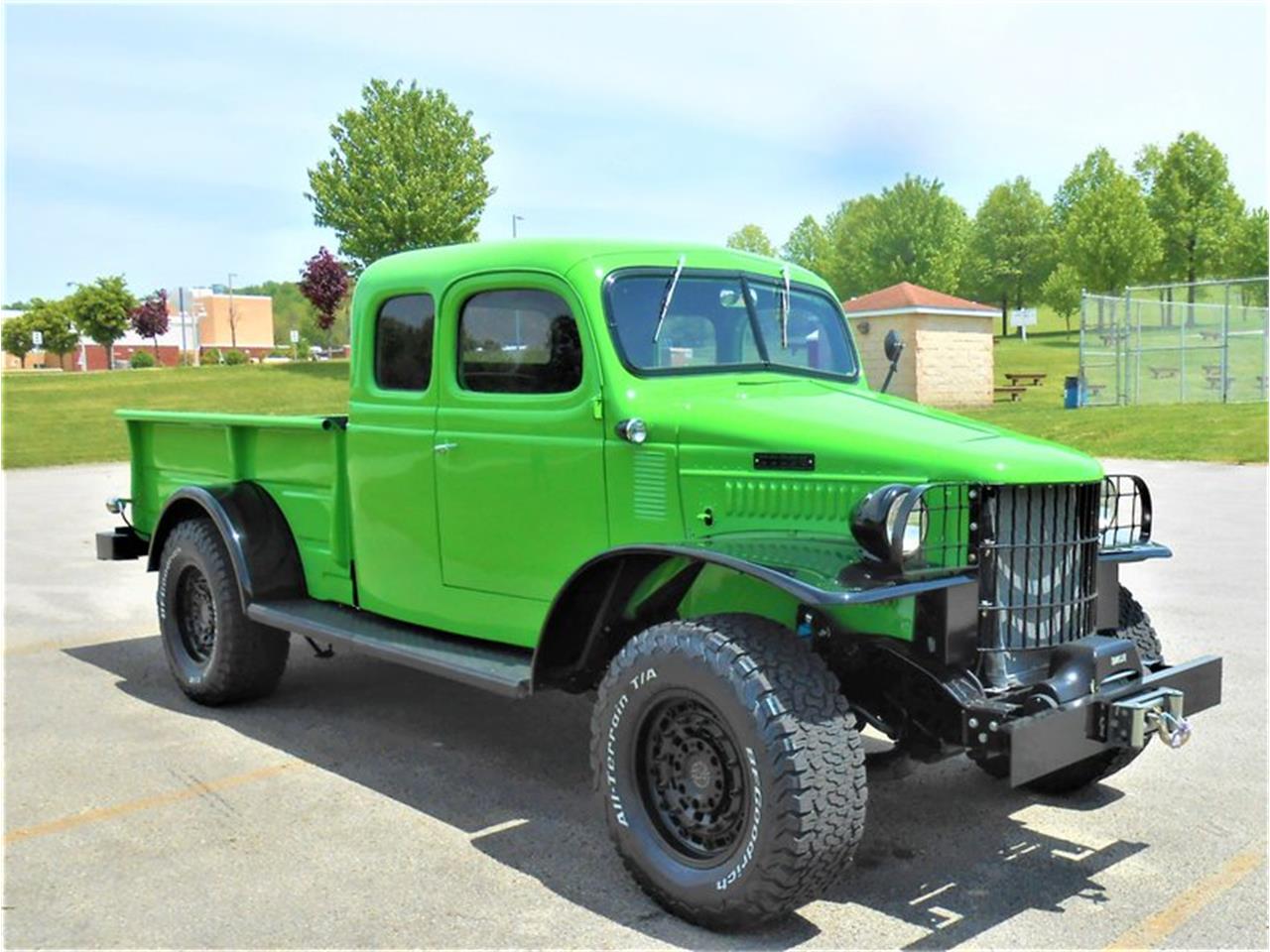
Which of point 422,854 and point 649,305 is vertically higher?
point 649,305

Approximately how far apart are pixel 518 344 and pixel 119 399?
104 ft

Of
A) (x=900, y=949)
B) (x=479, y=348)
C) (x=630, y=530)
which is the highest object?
(x=479, y=348)

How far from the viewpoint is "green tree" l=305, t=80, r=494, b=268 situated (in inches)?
1470

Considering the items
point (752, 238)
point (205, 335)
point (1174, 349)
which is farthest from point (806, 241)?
point (205, 335)

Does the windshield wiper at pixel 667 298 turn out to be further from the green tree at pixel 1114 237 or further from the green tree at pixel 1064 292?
the green tree at pixel 1064 292

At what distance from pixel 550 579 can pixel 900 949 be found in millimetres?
1746

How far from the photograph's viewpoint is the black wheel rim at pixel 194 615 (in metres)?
6.01

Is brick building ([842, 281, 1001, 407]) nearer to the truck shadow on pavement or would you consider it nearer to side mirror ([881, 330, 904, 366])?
side mirror ([881, 330, 904, 366])

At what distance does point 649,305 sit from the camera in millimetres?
4473

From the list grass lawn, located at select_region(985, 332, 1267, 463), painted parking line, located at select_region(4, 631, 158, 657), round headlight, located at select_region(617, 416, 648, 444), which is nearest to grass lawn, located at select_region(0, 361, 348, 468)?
grass lawn, located at select_region(985, 332, 1267, 463)

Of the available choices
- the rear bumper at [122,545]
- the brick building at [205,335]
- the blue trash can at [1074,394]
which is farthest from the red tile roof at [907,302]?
the brick building at [205,335]

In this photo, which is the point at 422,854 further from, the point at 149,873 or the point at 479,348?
the point at 479,348

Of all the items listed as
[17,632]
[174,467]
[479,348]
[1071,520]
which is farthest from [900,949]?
[17,632]

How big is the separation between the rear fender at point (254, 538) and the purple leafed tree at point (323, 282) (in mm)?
39894
